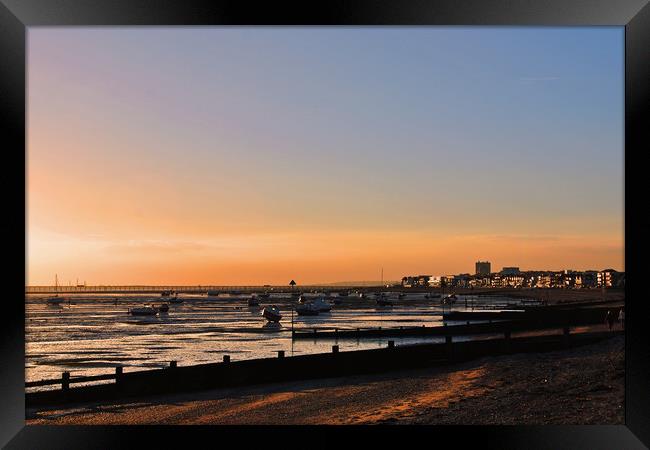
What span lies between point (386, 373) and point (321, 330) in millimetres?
16409

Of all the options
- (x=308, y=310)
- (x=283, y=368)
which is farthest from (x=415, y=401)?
(x=308, y=310)

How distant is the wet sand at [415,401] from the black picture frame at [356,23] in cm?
419

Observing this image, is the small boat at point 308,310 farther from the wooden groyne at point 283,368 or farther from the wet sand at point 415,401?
the wet sand at point 415,401

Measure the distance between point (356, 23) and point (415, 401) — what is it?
9174 millimetres

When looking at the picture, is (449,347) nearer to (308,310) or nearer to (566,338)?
(566,338)

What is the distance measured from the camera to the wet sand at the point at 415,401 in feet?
40.3

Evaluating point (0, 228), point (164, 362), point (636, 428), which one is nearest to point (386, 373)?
point (164, 362)

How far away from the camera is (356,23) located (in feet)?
22.8

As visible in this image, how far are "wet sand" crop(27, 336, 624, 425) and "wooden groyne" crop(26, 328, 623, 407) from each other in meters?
0.49

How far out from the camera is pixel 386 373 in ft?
64.1

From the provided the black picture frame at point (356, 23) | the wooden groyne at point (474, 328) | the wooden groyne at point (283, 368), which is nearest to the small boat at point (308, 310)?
the wooden groyne at point (474, 328)

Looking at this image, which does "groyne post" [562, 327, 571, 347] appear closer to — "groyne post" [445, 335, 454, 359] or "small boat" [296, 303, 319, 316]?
"groyne post" [445, 335, 454, 359]

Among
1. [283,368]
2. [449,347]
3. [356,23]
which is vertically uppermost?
[356,23]

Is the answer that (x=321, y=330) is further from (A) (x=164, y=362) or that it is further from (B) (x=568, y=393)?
(B) (x=568, y=393)
